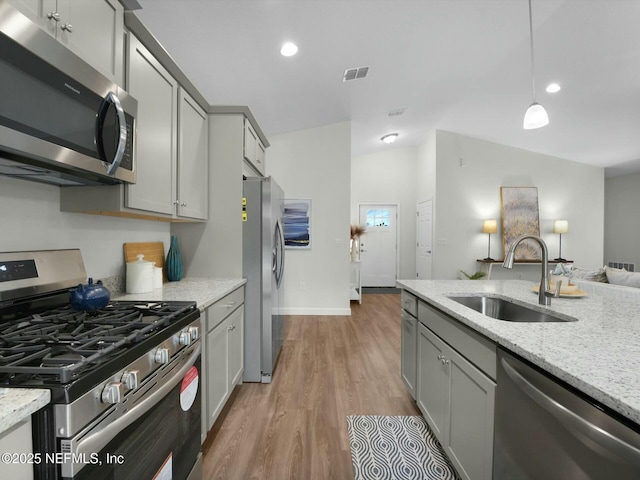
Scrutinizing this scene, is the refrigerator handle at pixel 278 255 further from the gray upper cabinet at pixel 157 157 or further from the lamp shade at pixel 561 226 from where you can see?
the lamp shade at pixel 561 226

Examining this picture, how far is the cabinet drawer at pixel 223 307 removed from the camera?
5.36 feet

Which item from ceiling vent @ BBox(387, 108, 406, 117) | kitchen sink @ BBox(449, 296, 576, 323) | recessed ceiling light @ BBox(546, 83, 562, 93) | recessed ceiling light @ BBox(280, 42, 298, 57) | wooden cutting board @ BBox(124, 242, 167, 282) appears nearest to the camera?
kitchen sink @ BBox(449, 296, 576, 323)

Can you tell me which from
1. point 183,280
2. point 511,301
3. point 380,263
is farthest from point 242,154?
point 380,263

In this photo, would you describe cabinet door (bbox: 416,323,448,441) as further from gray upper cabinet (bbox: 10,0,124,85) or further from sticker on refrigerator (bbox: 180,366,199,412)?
gray upper cabinet (bbox: 10,0,124,85)

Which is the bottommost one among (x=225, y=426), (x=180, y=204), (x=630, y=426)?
(x=225, y=426)

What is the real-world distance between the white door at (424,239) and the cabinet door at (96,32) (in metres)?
5.40

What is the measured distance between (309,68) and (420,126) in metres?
3.16

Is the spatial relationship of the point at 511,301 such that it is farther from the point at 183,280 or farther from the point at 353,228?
the point at 353,228

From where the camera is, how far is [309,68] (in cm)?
287

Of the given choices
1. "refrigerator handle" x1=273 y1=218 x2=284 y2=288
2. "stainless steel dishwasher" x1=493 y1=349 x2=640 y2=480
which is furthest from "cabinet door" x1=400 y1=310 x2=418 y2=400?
"refrigerator handle" x1=273 y1=218 x2=284 y2=288

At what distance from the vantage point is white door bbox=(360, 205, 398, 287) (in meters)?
6.67

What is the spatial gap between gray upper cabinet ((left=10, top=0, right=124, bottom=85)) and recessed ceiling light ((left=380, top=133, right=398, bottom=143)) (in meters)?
4.84

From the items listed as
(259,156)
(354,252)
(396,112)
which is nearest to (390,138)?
(396,112)

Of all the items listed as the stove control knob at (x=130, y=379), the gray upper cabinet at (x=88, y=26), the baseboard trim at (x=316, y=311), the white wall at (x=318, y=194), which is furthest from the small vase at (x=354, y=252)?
the stove control knob at (x=130, y=379)
